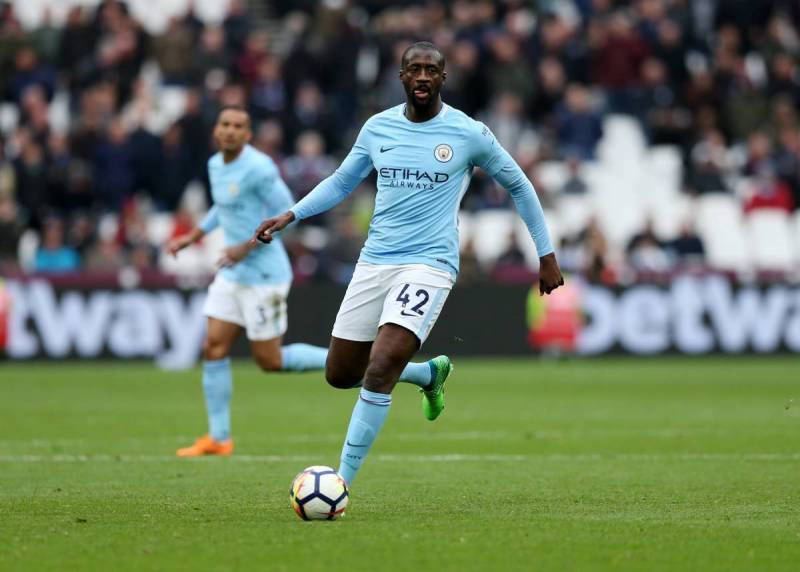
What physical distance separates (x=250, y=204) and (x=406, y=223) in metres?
4.36

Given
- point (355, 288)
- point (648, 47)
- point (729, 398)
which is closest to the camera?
point (355, 288)

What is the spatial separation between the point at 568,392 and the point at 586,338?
600cm

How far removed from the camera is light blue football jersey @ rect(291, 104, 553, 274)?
9219mm

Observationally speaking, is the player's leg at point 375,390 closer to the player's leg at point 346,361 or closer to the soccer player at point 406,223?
the soccer player at point 406,223

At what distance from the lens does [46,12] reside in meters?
28.2

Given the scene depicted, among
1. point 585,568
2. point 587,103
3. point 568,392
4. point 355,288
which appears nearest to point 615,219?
point 587,103

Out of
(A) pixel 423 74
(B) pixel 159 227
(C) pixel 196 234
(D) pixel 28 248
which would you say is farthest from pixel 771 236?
(A) pixel 423 74

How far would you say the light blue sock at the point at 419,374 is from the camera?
1030 centimetres

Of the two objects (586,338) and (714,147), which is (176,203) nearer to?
(586,338)

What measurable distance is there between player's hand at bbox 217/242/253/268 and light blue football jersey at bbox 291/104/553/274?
3390 millimetres

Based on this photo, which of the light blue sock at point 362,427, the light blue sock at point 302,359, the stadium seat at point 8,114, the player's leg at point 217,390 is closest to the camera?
the light blue sock at point 362,427

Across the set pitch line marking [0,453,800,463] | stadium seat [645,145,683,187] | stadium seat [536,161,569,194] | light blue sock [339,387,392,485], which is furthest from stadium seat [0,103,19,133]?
light blue sock [339,387,392,485]

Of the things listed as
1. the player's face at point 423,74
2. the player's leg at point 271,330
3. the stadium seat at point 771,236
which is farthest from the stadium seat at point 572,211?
the player's face at point 423,74

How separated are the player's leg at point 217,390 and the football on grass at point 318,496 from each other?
419 cm
